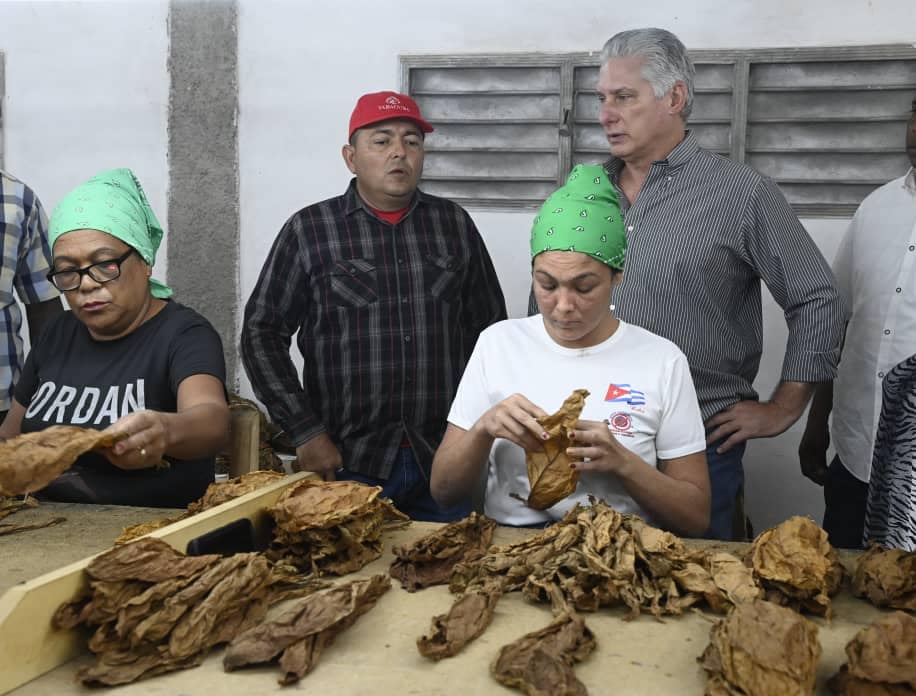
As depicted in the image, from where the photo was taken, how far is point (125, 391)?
2699 millimetres

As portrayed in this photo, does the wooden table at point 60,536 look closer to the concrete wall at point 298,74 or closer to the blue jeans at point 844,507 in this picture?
the blue jeans at point 844,507

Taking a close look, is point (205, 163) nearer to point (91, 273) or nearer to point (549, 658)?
point (91, 273)

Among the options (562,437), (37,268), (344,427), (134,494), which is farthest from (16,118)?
(562,437)

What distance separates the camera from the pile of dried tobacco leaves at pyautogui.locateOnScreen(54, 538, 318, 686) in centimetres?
164

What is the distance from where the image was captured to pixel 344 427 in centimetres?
355

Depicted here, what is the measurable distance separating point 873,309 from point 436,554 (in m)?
2.11

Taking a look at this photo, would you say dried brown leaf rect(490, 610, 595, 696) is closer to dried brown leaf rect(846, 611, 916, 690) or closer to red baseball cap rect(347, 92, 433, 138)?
dried brown leaf rect(846, 611, 916, 690)

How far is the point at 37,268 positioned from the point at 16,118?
2.20 m

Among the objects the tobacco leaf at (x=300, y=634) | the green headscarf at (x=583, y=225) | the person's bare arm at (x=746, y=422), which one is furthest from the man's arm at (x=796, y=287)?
the tobacco leaf at (x=300, y=634)

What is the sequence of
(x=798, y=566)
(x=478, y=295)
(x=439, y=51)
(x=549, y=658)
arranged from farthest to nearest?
(x=439, y=51) < (x=478, y=295) < (x=798, y=566) < (x=549, y=658)

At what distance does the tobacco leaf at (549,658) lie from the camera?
5.02 ft

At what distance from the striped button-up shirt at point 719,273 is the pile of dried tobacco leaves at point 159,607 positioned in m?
1.71

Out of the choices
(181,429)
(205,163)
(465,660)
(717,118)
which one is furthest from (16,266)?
(717,118)

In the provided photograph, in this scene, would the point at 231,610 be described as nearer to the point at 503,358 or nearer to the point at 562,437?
the point at 562,437
